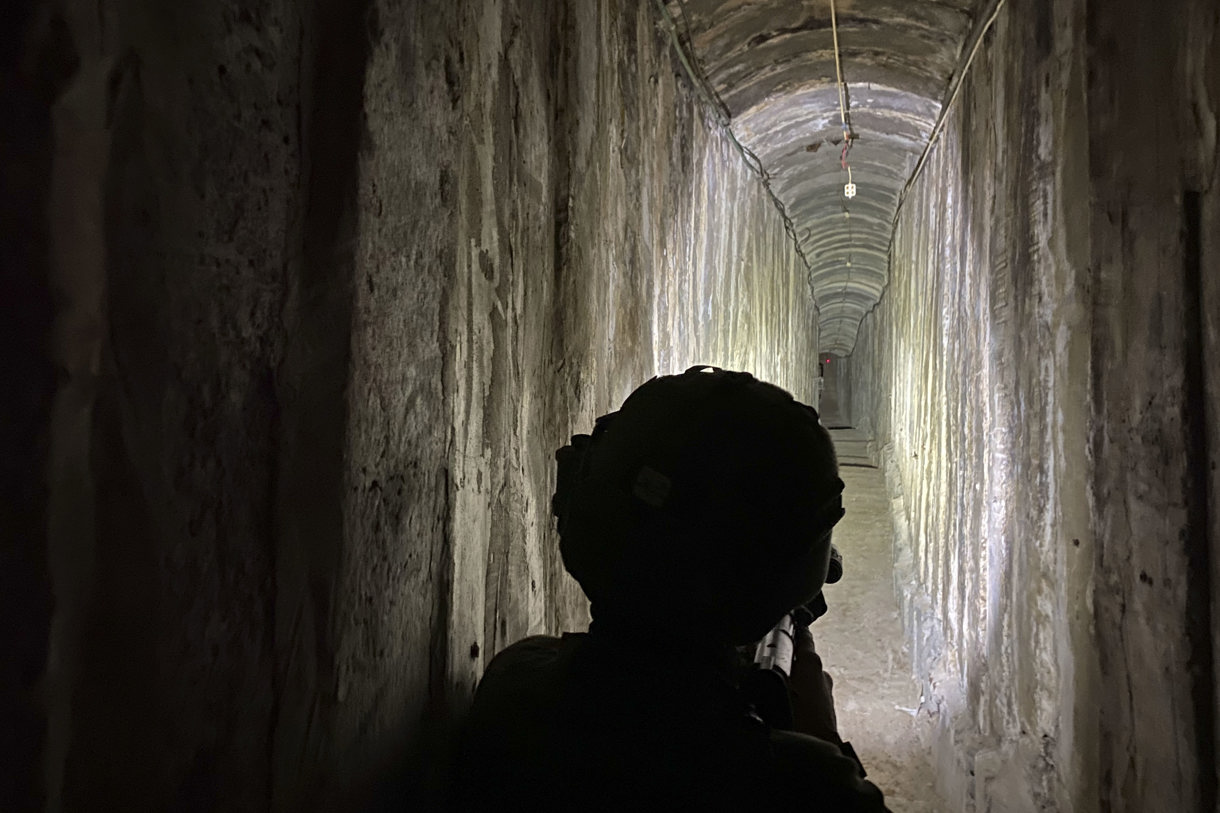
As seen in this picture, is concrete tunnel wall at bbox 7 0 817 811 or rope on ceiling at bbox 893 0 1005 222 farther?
rope on ceiling at bbox 893 0 1005 222

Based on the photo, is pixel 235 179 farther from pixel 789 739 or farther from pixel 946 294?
pixel 946 294

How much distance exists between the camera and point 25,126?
25.1 inches

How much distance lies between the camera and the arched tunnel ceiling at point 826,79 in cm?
383

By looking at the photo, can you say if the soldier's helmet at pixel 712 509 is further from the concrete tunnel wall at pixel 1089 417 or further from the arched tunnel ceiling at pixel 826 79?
the arched tunnel ceiling at pixel 826 79

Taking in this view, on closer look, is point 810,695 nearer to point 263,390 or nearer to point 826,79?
point 263,390

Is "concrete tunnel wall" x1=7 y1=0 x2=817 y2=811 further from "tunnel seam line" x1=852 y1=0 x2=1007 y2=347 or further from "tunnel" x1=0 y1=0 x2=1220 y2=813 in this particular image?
"tunnel seam line" x1=852 y1=0 x2=1007 y2=347

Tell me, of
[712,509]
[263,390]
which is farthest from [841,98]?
[263,390]

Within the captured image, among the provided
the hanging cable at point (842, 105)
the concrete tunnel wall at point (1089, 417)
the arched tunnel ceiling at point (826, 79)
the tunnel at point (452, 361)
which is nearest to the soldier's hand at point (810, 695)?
the tunnel at point (452, 361)

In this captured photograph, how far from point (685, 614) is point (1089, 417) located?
1.76 m

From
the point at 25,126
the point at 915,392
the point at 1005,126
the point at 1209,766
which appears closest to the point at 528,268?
the point at 25,126

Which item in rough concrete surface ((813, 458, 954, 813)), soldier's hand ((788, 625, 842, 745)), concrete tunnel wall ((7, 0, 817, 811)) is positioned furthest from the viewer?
rough concrete surface ((813, 458, 954, 813))

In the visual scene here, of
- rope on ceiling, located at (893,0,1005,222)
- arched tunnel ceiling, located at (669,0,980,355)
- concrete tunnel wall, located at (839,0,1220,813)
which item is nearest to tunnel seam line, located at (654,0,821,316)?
arched tunnel ceiling, located at (669,0,980,355)

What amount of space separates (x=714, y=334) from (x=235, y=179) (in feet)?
13.7

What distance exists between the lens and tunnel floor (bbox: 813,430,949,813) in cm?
434
